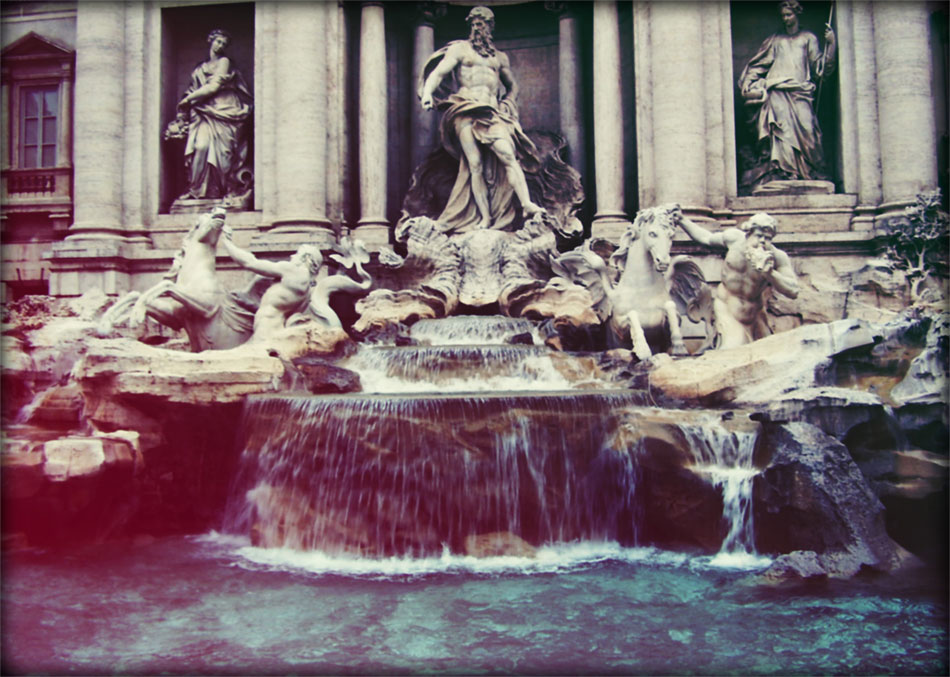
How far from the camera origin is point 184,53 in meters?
14.1

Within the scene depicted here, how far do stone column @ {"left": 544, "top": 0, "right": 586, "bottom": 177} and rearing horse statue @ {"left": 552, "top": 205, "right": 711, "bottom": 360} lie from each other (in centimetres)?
389

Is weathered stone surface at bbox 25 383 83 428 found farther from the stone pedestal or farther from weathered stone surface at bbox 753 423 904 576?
the stone pedestal

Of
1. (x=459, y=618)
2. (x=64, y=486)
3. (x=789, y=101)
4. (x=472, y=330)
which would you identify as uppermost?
(x=789, y=101)

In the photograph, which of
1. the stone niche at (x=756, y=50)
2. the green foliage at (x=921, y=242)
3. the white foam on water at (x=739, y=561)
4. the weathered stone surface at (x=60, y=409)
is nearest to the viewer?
the white foam on water at (x=739, y=561)

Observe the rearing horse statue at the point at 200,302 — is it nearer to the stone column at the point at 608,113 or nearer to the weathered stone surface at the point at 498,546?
the weathered stone surface at the point at 498,546

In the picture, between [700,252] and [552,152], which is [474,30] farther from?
[700,252]

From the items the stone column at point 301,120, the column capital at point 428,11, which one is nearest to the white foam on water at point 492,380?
the stone column at point 301,120

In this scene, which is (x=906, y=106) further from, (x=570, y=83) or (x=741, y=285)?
(x=741, y=285)

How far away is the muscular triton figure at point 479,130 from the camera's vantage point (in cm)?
1225

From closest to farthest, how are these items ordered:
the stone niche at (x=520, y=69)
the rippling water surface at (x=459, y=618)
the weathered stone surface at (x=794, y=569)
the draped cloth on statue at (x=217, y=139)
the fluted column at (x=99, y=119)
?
1. the rippling water surface at (x=459, y=618)
2. the weathered stone surface at (x=794, y=569)
3. the fluted column at (x=99, y=119)
4. the draped cloth on statue at (x=217, y=139)
5. the stone niche at (x=520, y=69)

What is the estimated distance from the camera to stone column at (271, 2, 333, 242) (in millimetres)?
12336

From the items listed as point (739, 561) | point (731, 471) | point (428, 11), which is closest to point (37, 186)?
point (428, 11)

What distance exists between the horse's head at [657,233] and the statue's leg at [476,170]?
122 inches

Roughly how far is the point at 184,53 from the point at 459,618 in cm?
1153
